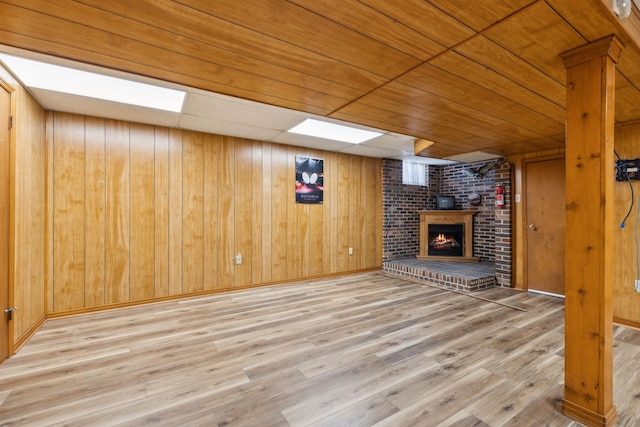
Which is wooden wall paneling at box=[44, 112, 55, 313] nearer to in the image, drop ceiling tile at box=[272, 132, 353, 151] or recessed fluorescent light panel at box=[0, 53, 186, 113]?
recessed fluorescent light panel at box=[0, 53, 186, 113]

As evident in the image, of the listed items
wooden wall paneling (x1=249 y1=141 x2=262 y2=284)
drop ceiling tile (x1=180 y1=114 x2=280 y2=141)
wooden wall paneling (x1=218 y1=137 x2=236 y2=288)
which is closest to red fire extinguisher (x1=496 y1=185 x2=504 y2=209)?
drop ceiling tile (x1=180 y1=114 x2=280 y2=141)

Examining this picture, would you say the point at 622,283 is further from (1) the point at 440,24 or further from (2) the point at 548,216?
(1) the point at 440,24

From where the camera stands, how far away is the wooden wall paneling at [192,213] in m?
4.02

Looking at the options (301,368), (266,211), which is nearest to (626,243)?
(301,368)

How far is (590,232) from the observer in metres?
1.63

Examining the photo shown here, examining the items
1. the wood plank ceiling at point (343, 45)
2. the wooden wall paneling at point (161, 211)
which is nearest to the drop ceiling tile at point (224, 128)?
the wooden wall paneling at point (161, 211)

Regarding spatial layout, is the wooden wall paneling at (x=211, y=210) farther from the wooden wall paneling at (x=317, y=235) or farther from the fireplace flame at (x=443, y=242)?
the fireplace flame at (x=443, y=242)

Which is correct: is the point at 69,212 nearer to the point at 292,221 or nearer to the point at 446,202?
the point at 292,221

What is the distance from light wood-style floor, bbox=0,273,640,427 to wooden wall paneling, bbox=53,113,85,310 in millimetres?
364

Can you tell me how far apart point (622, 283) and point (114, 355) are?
17.0 ft

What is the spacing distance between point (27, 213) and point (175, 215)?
4.79ft

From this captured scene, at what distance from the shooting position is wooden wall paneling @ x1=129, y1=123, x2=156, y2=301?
368 cm

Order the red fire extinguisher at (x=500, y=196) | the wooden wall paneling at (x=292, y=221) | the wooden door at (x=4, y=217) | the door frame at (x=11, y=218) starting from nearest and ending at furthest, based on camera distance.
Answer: the wooden door at (x=4, y=217), the door frame at (x=11, y=218), the red fire extinguisher at (x=500, y=196), the wooden wall paneling at (x=292, y=221)

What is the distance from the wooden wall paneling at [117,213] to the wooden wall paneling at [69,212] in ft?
0.84
